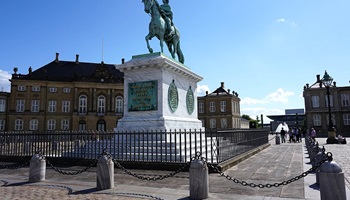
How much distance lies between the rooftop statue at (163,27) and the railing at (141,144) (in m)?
4.92

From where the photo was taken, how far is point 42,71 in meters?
51.3

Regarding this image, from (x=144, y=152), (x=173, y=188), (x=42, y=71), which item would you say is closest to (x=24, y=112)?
(x=42, y=71)

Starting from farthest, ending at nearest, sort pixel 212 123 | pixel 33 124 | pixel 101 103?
pixel 212 123, pixel 101 103, pixel 33 124

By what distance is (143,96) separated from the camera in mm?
11930

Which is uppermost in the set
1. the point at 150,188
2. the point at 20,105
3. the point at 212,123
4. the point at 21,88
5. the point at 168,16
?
the point at 21,88

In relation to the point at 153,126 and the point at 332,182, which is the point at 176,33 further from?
the point at 332,182

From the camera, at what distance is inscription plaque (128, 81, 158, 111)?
1159cm

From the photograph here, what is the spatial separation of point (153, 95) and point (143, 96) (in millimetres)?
584

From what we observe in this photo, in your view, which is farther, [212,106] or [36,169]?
[212,106]

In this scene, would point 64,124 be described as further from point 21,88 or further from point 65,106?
point 21,88

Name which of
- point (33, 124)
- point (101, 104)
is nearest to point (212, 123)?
point (101, 104)

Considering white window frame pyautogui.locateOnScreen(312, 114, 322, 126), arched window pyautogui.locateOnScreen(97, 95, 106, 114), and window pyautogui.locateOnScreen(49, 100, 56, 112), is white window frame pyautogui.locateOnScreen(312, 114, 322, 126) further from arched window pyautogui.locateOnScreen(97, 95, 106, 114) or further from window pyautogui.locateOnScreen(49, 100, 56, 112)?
window pyautogui.locateOnScreen(49, 100, 56, 112)

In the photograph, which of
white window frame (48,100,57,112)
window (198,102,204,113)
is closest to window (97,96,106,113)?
white window frame (48,100,57,112)

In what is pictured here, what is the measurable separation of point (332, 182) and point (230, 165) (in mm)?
4977
